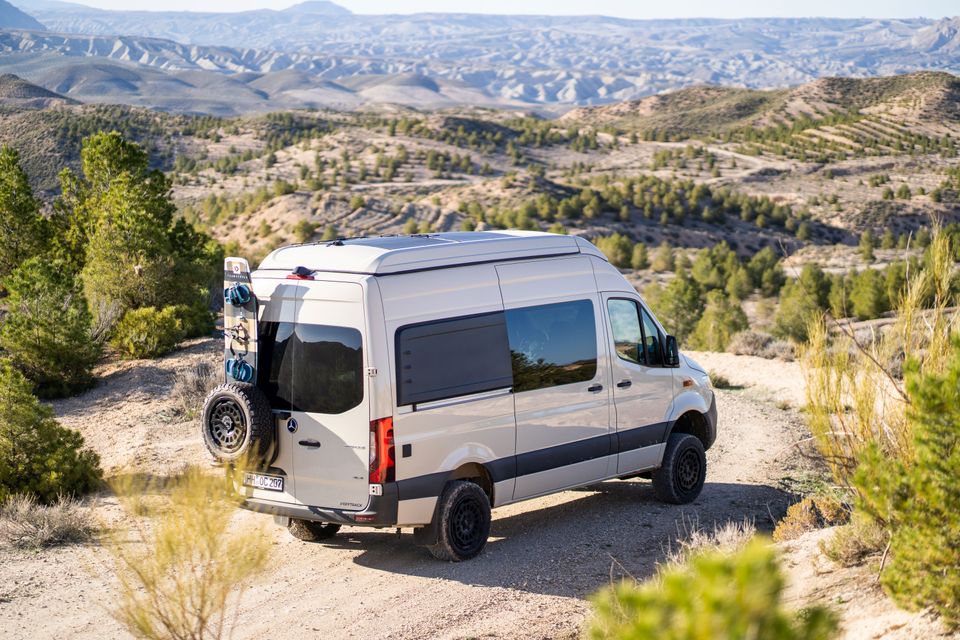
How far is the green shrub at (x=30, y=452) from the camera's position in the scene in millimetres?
10383

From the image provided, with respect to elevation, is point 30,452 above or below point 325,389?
below

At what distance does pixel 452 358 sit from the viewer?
26.9ft

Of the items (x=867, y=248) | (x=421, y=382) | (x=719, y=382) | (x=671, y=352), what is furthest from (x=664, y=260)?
(x=421, y=382)

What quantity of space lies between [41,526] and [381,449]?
Result: 358 cm

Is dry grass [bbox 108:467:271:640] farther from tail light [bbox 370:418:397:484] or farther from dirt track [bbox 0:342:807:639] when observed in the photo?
tail light [bbox 370:418:397:484]

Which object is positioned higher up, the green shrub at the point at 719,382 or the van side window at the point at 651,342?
the van side window at the point at 651,342

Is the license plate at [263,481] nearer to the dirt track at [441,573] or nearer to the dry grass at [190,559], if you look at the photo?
the dirt track at [441,573]

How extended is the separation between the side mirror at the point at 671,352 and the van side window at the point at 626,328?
352mm

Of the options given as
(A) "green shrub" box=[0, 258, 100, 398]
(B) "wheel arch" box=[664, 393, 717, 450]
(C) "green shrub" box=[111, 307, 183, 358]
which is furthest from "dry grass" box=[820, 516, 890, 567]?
(C) "green shrub" box=[111, 307, 183, 358]

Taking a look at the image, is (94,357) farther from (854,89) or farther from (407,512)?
(854,89)

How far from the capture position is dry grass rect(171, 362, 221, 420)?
14.4m

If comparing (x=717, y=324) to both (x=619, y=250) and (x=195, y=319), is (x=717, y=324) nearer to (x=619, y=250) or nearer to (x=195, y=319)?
(x=195, y=319)

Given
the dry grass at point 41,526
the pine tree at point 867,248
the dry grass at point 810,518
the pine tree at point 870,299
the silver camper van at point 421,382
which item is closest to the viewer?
the silver camper van at point 421,382

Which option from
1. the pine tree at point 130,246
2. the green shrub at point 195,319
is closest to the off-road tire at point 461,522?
the green shrub at point 195,319
